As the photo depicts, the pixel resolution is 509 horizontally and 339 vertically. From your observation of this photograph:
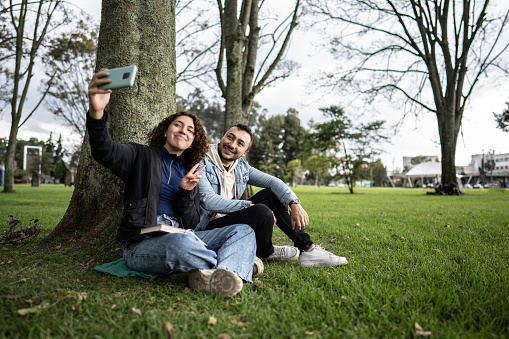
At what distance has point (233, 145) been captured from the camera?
293 cm

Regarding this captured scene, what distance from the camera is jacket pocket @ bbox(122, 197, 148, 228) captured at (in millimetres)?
2197

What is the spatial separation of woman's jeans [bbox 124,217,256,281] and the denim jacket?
23 centimetres

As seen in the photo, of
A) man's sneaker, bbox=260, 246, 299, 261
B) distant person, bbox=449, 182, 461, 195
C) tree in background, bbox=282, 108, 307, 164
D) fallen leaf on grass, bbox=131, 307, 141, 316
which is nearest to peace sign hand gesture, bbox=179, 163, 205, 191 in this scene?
fallen leaf on grass, bbox=131, 307, 141, 316

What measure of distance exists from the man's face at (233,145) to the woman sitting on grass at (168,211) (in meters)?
0.39

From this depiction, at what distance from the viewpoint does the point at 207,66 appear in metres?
14.0

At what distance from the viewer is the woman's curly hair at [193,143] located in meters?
2.70

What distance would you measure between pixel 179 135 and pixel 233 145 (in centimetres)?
59

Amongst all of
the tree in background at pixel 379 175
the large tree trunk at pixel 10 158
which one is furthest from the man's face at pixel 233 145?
the tree in background at pixel 379 175

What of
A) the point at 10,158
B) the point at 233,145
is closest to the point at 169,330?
the point at 233,145

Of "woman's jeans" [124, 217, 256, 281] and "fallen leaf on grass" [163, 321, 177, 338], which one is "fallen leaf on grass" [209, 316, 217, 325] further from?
"woman's jeans" [124, 217, 256, 281]

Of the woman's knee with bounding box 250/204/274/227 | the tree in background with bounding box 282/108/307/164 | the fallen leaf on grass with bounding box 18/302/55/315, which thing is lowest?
the fallen leaf on grass with bounding box 18/302/55/315

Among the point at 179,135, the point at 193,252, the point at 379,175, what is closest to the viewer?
the point at 193,252

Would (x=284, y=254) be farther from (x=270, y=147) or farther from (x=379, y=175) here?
(x=379, y=175)

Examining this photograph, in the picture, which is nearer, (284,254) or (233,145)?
(233,145)
